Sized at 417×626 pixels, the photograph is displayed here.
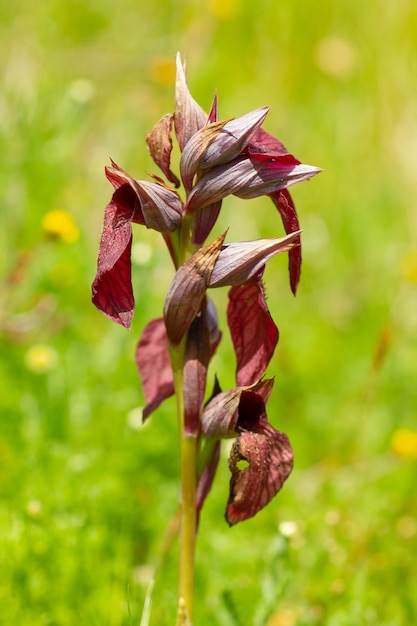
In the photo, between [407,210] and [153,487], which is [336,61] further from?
[153,487]

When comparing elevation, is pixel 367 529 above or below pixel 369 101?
below

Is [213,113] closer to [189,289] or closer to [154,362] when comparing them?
[189,289]

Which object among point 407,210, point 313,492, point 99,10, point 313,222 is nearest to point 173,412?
point 313,492

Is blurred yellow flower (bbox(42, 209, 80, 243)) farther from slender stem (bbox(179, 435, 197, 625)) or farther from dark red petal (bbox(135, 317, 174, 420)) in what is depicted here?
slender stem (bbox(179, 435, 197, 625))

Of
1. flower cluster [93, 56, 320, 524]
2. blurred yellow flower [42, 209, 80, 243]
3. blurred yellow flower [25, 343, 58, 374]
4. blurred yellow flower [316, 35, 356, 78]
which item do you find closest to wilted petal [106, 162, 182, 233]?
flower cluster [93, 56, 320, 524]

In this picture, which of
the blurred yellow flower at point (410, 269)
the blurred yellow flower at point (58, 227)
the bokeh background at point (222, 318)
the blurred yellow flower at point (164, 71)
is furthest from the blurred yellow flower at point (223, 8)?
the blurred yellow flower at point (58, 227)

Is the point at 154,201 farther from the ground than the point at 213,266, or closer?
farther from the ground

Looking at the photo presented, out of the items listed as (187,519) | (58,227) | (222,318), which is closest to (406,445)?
(222,318)
